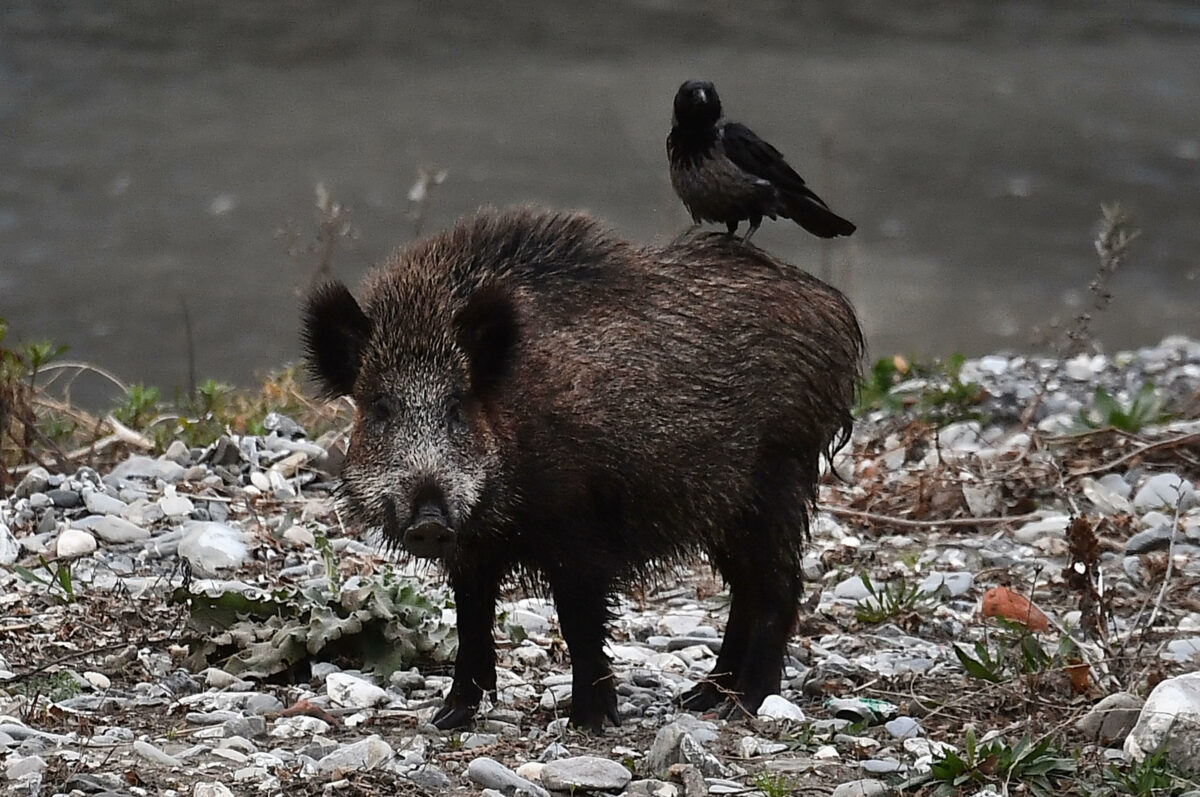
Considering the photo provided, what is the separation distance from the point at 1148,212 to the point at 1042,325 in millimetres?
2854

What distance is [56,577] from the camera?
227 inches

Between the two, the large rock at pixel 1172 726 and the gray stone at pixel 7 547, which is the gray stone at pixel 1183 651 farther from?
the gray stone at pixel 7 547

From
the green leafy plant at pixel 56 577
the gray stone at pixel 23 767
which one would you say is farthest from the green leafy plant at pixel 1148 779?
the green leafy plant at pixel 56 577

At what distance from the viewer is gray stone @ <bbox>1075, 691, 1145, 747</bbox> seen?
450 centimetres

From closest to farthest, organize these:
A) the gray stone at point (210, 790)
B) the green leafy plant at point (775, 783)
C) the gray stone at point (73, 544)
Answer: the gray stone at point (210, 790)
the green leafy plant at point (775, 783)
the gray stone at point (73, 544)

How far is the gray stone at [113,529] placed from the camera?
642 centimetres

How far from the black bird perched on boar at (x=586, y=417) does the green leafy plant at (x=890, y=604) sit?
26.4 inches

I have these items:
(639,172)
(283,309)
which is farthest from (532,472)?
(639,172)

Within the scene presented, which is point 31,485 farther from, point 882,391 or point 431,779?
point 882,391

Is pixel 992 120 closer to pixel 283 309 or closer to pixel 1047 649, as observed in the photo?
pixel 283 309

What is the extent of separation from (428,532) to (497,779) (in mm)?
653

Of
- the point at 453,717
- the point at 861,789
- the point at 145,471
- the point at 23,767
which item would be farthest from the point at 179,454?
the point at 861,789

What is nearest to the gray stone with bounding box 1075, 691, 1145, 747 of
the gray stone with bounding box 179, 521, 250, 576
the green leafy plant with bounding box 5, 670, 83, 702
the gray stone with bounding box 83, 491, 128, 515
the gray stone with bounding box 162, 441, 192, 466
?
the green leafy plant with bounding box 5, 670, 83, 702

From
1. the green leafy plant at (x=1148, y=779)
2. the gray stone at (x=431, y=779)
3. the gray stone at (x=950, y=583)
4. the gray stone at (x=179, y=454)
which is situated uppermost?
the green leafy plant at (x=1148, y=779)
